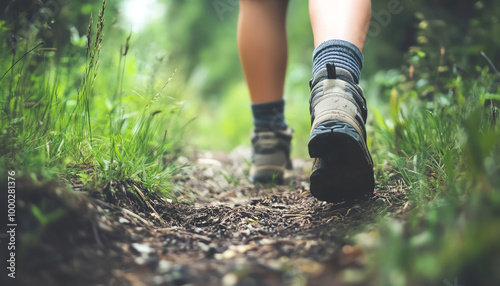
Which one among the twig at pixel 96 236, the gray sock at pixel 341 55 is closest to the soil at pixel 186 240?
the twig at pixel 96 236

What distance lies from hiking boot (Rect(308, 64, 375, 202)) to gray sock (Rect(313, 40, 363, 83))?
0.10 ft

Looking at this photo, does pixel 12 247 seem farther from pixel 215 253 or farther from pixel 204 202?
pixel 204 202

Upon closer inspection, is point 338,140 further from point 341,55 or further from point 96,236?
point 96,236

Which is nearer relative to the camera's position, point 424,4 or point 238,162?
point 238,162

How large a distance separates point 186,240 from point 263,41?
107 centimetres

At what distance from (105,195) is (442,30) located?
2.13m

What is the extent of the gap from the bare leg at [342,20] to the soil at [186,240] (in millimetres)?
560

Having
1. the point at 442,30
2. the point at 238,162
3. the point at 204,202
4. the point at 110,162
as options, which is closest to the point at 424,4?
the point at 442,30

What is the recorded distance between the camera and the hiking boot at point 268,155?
186 cm

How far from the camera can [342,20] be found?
4.00 ft

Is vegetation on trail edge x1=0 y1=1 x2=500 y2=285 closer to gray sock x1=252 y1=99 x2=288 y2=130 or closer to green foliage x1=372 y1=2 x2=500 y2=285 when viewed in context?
green foliage x1=372 y1=2 x2=500 y2=285

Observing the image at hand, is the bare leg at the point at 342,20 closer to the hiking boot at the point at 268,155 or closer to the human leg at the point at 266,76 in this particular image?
the human leg at the point at 266,76

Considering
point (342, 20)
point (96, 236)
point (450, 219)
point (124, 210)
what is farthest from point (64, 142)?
point (450, 219)

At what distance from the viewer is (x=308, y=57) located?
190 inches
